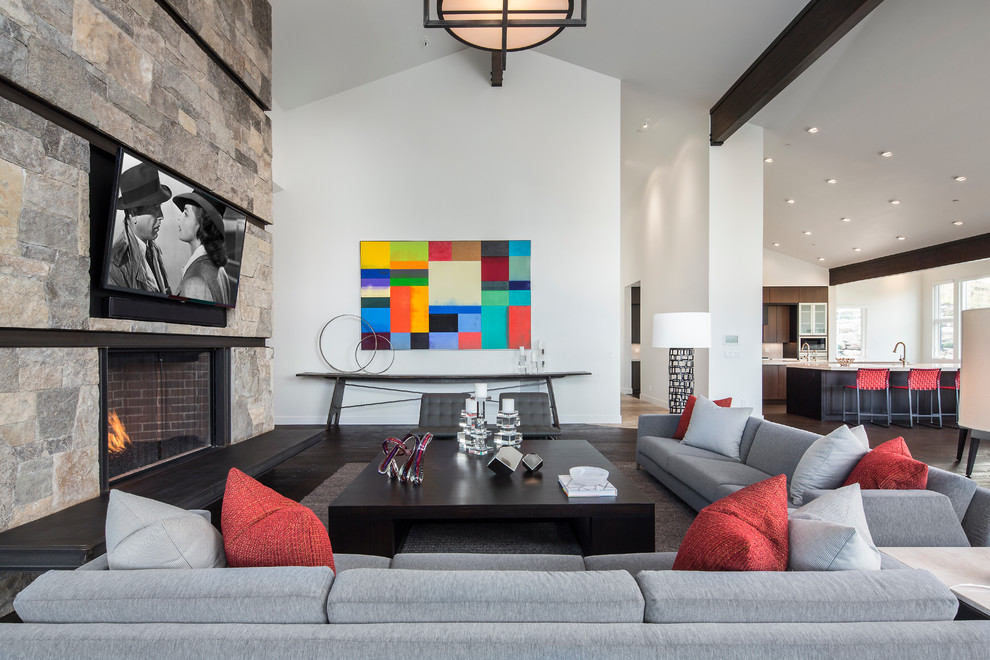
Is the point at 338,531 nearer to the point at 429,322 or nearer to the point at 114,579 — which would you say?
the point at 114,579

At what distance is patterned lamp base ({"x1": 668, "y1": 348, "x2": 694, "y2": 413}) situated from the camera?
4.40 meters

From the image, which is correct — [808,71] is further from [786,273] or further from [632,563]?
[786,273]

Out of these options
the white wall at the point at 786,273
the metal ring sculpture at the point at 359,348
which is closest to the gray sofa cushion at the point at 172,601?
the metal ring sculpture at the point at 359,348

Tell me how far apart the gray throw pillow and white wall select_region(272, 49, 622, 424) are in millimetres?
4967

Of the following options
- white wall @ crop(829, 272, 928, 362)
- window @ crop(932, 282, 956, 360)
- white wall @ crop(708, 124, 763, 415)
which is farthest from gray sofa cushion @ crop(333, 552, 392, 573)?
window @ crop(932, 282, 956, 360)

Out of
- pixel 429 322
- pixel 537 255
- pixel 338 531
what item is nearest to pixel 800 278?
pixel 537 255

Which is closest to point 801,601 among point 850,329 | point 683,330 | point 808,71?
point 683,330

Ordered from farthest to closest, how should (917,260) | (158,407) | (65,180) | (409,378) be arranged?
(917,260), (409,378), (158,407), (65,180)

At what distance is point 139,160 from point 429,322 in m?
3.86

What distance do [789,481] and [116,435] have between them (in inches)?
146

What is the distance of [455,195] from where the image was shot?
6.25 meters

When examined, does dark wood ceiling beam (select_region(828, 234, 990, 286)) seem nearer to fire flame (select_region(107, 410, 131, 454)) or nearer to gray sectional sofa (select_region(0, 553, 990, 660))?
gray sectional sofa (select_region(0, 553, 990, 660))

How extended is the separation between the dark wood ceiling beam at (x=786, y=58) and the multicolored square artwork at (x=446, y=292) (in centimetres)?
286

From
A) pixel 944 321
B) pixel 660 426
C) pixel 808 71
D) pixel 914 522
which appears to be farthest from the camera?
pixel 944 321
